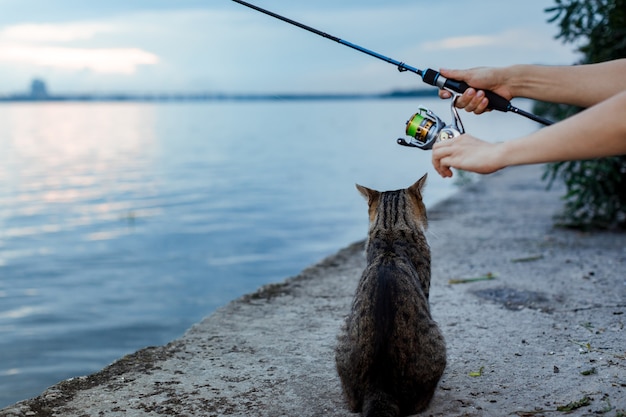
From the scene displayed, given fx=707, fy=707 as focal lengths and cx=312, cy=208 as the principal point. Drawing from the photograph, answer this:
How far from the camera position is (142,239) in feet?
41.4

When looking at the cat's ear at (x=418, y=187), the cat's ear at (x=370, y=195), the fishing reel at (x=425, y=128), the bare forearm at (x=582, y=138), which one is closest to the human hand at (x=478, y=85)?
the fishing reel at (x=425, y=128)

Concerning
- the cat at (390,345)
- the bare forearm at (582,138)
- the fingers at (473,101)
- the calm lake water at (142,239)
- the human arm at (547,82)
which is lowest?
the calm lake water at (142,239)

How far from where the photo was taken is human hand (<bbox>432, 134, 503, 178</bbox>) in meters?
3.37

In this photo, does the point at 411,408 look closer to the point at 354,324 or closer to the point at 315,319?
the point at 354,324

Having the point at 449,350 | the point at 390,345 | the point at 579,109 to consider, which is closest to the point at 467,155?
the point at 390,345

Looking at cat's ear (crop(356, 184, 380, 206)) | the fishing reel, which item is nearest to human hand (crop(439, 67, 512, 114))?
the fishing reel

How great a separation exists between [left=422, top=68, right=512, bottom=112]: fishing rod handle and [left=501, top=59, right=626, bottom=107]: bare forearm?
17 centimetres

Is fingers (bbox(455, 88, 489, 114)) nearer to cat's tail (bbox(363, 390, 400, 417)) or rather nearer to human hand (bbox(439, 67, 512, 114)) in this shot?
human hand (bbox(439, 67, 512, 114))

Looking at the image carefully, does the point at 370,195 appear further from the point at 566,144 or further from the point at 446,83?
the point at 566,144

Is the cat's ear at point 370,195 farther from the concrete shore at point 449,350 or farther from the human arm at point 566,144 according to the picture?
the human arm at point 566,144

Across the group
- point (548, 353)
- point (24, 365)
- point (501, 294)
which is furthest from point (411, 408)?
point (24, 365)

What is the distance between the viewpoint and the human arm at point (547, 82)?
4.30 m

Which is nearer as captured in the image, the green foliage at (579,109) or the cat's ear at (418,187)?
the cat's ear at (418,187)

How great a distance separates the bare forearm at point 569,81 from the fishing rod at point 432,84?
15 centimetres
